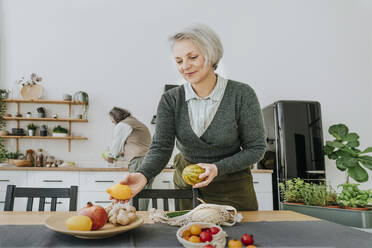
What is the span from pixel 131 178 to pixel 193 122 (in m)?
0.40

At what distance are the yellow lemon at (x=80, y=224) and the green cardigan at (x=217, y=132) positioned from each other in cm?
49

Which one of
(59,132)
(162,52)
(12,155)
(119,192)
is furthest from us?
(162,52)

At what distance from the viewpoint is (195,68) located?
1.32m

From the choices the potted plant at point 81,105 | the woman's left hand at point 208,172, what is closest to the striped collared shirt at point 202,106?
the woman's left hand at point 208,172

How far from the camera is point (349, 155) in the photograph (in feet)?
11.2

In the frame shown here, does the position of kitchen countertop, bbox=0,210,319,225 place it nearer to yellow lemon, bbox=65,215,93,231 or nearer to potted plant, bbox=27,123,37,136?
yellow lemon, bbox=65,215,93,231

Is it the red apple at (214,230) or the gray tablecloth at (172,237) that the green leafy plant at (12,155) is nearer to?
the gray tablecloth at (172,237)

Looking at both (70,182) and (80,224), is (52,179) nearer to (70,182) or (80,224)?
(70,182)

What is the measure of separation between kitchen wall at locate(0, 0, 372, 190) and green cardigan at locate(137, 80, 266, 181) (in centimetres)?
253

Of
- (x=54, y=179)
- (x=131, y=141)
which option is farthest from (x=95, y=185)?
(x=131, y=141)

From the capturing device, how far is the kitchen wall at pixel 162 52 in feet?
12.6

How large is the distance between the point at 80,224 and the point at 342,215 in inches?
70.9

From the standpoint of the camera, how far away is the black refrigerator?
3.29 metres

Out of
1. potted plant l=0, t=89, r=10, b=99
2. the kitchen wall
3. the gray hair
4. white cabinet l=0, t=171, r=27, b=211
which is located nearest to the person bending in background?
the gray hair
